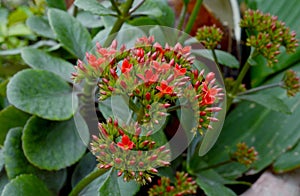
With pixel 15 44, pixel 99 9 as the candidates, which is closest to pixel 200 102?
pixel 99 9

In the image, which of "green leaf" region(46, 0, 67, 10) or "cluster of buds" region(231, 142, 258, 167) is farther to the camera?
"green leaf" region(46, 0, 67, 10)

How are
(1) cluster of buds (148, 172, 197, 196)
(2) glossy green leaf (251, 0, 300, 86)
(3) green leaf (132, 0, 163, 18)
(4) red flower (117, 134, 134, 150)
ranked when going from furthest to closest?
(2) glossy green leaf (251, 0, 300, 86) → (3) green leaf (132, 0, 163, 18) → (1) cluster of buds (148, 172, 197, 196) → (4) red flower (117, 134, 134, 150)

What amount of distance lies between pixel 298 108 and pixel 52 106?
0.62m

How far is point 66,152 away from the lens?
2.67 ft

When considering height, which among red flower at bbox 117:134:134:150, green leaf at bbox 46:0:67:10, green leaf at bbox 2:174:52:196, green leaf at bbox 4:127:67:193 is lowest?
green leaf at bbox 4:127:67:193

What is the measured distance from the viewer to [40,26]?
1.09 metres

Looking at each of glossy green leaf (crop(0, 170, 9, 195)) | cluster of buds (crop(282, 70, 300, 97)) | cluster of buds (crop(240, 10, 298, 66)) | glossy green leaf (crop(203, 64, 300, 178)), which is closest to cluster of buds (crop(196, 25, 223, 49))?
cluster of buds (crop(240, 10, 298, 66))

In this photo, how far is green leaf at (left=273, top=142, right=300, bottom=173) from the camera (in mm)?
926

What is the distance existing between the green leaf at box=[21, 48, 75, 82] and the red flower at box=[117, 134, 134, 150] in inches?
16.8

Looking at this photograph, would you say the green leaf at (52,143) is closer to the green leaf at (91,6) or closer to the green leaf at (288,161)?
the green leaf at (91,6)

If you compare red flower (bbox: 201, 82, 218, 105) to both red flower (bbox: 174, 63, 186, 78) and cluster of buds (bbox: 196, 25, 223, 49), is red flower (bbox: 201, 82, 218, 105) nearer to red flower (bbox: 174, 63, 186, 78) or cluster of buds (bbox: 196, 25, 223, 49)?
red flower (bbox: 174, 63, 186, 78)

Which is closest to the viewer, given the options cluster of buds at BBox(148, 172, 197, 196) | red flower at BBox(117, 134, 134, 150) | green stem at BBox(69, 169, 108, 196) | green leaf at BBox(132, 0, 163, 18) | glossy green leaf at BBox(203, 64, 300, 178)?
red flower at BBox(117, 134, 134, 150)

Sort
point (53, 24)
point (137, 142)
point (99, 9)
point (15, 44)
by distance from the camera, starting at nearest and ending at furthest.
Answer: point (137, 142) < point (99, 9) < point (53, 24) < point (15, 44)

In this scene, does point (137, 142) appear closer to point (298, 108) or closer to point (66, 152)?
point (66, 152)
